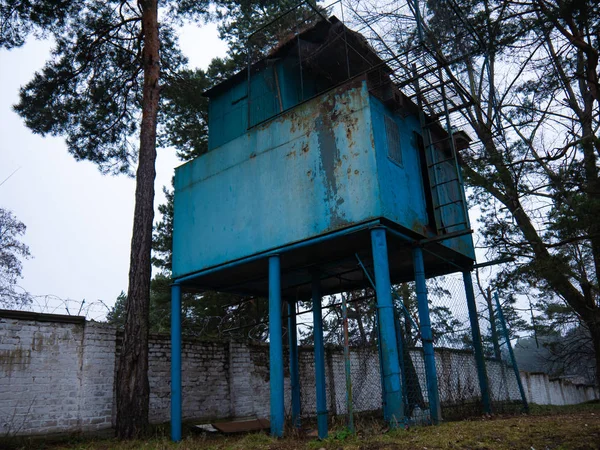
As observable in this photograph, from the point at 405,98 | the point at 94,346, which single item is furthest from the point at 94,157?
the point at 405,98

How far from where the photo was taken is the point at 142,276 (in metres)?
10.9

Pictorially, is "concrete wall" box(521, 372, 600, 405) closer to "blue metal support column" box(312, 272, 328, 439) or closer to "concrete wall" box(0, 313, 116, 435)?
"blue metal support column" box(312, 272, 328, 439)

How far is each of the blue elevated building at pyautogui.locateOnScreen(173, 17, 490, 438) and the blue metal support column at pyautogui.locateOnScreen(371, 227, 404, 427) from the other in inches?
0.7

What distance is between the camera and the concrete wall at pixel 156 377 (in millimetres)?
9172

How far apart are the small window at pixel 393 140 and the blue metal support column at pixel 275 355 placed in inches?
110

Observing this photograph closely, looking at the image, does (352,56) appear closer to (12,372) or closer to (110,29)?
(110,29)

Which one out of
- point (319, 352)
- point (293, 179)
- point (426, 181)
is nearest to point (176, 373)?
point (319, 352)

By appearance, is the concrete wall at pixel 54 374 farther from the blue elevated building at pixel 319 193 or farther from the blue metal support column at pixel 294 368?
the blue metal support column at pixel 294 368

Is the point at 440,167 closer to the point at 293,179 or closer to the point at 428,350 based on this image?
the point at 293,179

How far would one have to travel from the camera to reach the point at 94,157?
588 inches

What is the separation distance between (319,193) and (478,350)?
4863mm

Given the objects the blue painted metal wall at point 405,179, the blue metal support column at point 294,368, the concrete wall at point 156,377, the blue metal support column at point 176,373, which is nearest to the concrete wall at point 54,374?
the concrete wall at point 156,377

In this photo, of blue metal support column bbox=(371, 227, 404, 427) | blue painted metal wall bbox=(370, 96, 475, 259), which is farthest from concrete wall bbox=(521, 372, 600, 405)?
blue metal support column bbox=(371, 227, 404, 427)

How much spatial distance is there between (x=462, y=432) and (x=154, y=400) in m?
7.14
